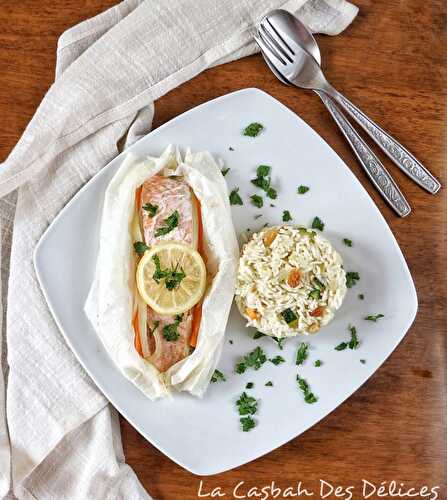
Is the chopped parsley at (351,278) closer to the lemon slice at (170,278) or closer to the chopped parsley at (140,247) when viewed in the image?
the lemon slice at (170,278)

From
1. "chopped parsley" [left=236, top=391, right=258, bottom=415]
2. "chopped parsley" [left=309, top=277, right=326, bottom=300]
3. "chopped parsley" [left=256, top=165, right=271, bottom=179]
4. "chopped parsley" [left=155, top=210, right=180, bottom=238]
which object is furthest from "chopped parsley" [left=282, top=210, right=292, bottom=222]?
"chopped parsley" [left=236, top=391, right=258, bottom=415]

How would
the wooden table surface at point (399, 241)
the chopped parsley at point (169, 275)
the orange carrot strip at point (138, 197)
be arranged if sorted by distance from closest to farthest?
the chopped parsley at point (169, 275), the orange carrot strip at point (138, 197), the wooden table surface at point (399, 241)

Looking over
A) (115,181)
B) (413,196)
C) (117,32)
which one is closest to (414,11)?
(413,196)

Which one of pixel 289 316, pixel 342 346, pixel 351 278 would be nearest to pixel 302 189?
pixel 351 278

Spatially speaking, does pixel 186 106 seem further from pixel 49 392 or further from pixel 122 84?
pixel 49 392

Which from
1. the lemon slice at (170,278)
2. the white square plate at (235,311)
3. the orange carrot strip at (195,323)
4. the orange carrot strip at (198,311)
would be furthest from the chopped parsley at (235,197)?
the orange carrot strip at (195,323)

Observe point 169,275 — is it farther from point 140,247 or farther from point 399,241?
point 399,241
